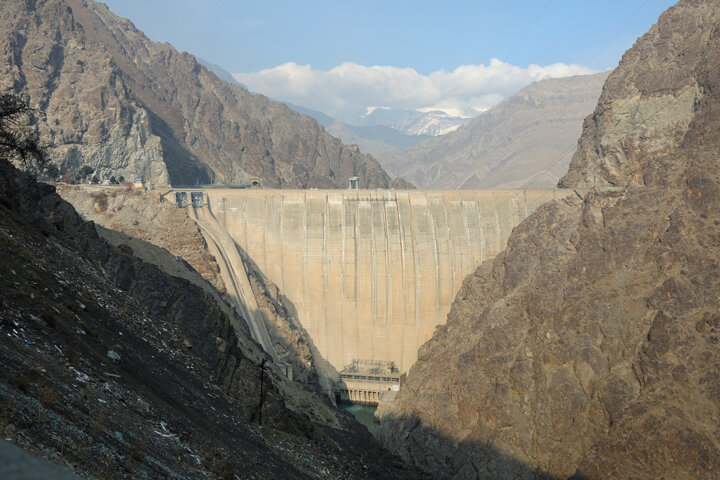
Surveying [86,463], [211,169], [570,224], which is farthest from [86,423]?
[211,169]

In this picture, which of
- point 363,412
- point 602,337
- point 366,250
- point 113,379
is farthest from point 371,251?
point 113,379

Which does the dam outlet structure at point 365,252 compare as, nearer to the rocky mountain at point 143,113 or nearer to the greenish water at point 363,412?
the greenish water at point 363,412

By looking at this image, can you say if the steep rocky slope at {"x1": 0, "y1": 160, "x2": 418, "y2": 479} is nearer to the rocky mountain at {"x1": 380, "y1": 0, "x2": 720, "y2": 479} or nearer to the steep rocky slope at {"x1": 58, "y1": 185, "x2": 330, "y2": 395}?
the rocky mountain at {"x1": 380, "y1": 0, "x2": 720, "y2": 479}

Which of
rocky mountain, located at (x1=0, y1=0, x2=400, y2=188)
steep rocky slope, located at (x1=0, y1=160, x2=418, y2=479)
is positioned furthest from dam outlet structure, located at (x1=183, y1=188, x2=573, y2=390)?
rocky mountain, located at (x1=0, y1=0, x2=400, y2=188)

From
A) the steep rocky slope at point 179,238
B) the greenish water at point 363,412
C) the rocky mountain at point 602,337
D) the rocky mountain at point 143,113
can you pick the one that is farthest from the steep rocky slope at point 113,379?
the rocky mountain at point 143,113

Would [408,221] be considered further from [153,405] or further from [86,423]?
[86,423]

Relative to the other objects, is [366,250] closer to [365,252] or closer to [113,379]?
[365,252]
